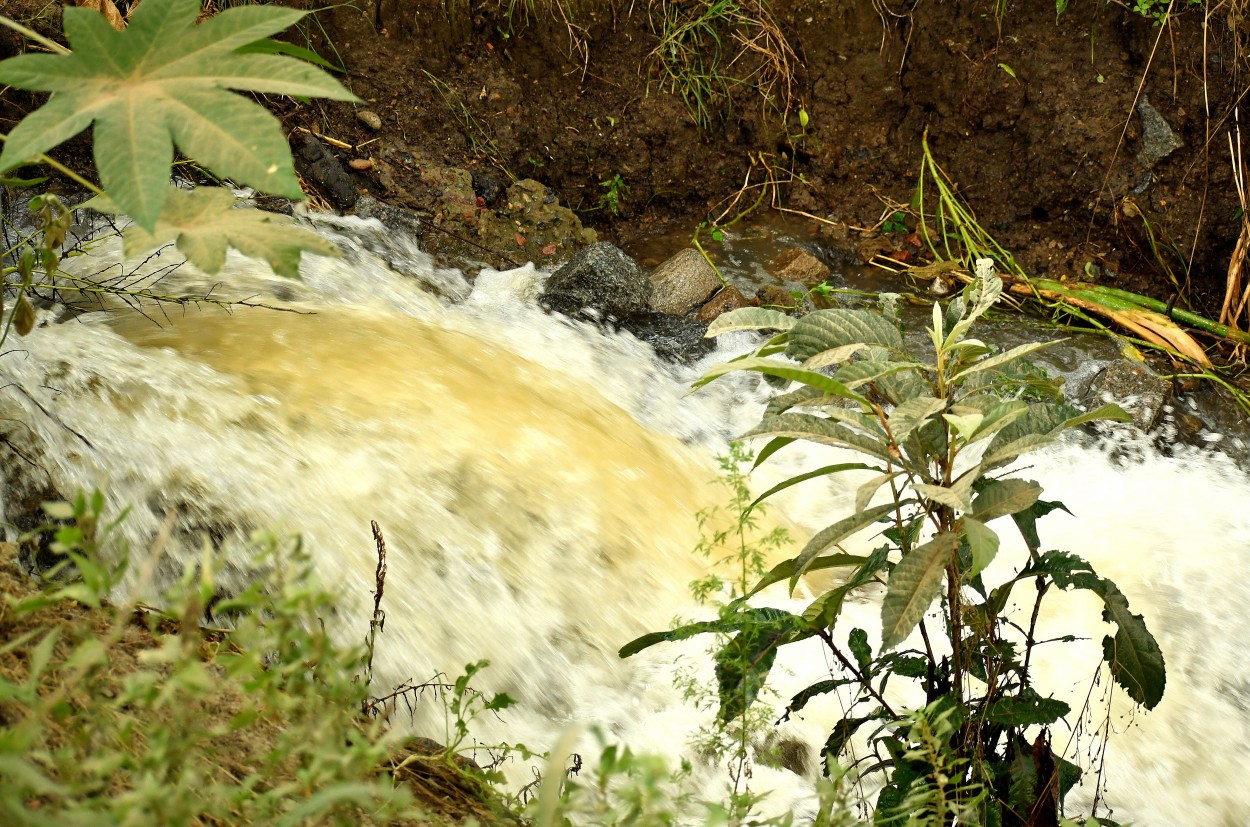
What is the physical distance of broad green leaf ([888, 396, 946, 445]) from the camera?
1.21 meters

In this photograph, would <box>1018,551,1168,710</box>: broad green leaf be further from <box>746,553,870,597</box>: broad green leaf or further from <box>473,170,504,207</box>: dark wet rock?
<box>473,170,504,207</box>: dark wet rock

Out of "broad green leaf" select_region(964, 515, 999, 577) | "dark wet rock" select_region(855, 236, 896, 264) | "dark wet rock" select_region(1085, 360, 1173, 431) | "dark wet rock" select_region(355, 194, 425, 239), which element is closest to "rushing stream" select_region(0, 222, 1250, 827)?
"dark wet rock" select_region(1085, 360, 1173, 431)

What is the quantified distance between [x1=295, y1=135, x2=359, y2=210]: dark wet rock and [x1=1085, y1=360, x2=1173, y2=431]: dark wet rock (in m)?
3.11

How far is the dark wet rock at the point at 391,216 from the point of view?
4.14 meters

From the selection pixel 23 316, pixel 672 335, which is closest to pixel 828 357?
pixel 23 316

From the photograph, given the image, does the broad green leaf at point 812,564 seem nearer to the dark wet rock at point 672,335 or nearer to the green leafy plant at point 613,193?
the dark wet rock at point 672,335

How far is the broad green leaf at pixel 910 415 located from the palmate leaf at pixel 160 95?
2.46 feet

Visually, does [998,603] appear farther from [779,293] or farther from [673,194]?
[673,194]

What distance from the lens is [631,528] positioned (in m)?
2.70

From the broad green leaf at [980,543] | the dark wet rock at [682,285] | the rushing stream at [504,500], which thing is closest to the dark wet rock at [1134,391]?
the rushing stream at [504,500]

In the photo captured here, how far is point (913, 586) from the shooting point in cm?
125

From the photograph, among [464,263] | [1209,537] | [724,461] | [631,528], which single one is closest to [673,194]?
[464,263]

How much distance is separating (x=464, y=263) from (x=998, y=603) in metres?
3.18

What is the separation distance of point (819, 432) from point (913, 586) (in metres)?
0.25
